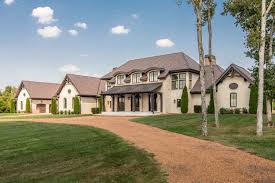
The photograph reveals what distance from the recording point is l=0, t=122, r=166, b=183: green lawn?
8344mm

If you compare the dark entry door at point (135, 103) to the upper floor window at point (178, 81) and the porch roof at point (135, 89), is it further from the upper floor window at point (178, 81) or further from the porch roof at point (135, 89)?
the upper floor window at point (178, 81)

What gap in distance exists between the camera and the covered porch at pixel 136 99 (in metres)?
37.8

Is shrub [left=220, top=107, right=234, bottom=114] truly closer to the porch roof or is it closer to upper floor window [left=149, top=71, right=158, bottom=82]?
the porch roof

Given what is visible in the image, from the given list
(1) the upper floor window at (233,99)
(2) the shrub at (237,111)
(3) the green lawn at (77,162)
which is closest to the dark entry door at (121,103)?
(1) the upper floor window at (233,99)

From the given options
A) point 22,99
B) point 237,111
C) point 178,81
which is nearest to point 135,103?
point 178,81

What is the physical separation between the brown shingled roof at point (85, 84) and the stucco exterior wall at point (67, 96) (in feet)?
2.36

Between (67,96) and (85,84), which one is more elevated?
(85,84)

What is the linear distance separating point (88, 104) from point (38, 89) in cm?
1583

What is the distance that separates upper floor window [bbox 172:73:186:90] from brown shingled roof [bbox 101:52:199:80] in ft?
3.27

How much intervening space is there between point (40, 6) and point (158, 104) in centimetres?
2301

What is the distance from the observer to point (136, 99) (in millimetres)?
41188

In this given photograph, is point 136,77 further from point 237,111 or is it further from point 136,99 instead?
point 237,111

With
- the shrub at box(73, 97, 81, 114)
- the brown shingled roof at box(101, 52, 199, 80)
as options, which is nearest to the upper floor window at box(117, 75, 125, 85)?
the brown shingled roof at box(101, 52, 199, 80)

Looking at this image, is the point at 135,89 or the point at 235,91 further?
the point at 135,89
